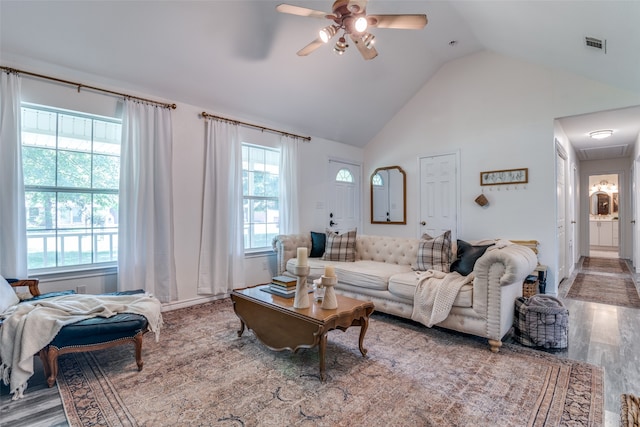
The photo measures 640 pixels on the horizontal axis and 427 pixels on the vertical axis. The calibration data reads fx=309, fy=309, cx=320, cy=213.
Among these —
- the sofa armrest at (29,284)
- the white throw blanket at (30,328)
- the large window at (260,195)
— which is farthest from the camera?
the large window at (260,195)

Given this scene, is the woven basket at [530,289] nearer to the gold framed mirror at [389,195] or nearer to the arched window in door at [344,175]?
the gold framed mirror at [389,195]

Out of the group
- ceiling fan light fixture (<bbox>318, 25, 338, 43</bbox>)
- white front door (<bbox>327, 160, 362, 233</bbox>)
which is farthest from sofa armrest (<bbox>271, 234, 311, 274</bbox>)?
ceiling fan light fixture (<bbox>318, 25, 338, 43</bbox>)

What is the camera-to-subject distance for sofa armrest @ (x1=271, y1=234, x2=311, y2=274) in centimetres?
442

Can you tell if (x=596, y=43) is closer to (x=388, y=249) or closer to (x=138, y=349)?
(x=388, y=249)

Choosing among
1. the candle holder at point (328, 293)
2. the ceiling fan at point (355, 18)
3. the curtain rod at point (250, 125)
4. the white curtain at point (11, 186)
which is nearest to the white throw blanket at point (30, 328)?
the white curtain at point (11, 186)

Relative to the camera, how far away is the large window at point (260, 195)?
4.60 meters

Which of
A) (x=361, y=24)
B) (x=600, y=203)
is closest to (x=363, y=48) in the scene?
(x=361, y=24)

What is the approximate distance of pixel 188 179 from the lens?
3902 mm

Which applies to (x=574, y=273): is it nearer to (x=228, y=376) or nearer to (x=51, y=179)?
(x=228, y=376)

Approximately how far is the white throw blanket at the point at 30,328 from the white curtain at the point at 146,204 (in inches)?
40.7

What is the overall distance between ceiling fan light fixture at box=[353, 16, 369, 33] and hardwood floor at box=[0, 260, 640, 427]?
3.01 metres

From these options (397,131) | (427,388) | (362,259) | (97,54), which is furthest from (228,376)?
(397,131)

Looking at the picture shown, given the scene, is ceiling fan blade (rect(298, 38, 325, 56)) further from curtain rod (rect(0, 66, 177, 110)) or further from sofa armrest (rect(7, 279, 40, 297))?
sofa armrest (rect(7, 279, 40, 297))

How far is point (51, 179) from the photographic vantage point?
3084mm
